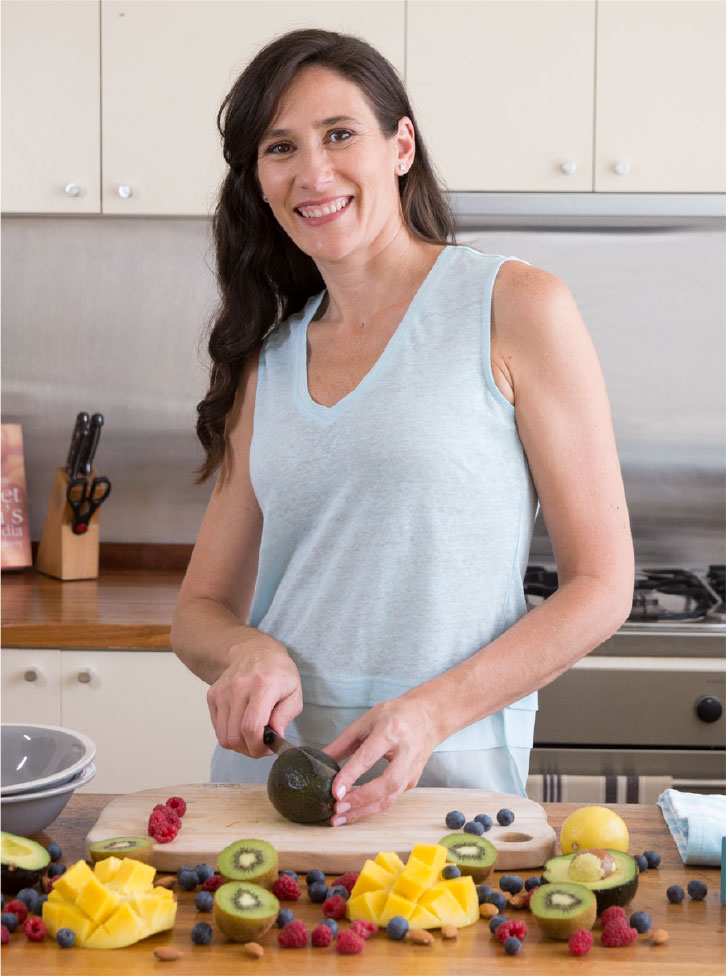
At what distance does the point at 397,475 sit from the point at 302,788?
36 cm

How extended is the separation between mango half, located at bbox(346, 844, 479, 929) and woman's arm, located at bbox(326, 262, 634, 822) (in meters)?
0.24

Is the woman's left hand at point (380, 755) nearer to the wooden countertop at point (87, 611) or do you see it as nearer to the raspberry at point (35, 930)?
the raspberry at point (35, 930)

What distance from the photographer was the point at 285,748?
→ 1.17 m

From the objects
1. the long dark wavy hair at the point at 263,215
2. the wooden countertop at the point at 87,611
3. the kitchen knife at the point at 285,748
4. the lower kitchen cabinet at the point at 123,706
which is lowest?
the lower kitchen cabinet at the point at 123,706

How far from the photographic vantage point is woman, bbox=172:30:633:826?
4.07 ft

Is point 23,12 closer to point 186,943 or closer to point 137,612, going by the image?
point 137,612

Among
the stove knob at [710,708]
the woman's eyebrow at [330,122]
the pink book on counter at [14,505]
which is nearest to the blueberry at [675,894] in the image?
the woman's eyebrow at [330,122]

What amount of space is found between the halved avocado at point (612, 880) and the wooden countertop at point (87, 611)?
1.39m

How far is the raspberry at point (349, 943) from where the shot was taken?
903 mm

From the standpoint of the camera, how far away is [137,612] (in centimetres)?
243

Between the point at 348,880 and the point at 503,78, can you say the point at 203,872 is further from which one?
the point at 503,78

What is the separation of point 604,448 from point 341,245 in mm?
385

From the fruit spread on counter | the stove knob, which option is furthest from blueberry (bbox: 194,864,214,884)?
the stove knob

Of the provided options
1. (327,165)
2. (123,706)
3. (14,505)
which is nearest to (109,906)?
(327,165)
